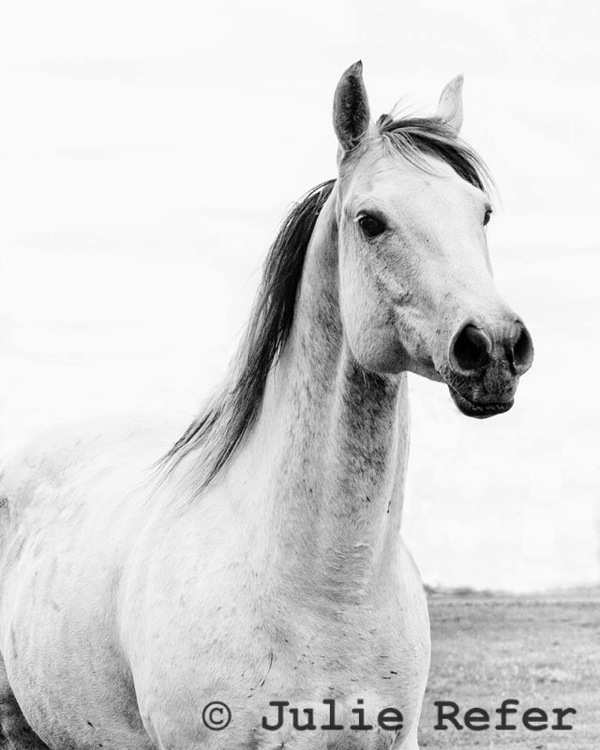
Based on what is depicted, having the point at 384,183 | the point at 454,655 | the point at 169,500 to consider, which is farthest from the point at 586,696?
the point at 384,183

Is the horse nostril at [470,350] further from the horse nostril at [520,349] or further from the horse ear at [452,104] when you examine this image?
the horse ear at [452,104]

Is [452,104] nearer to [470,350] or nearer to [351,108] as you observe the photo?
[351,108]

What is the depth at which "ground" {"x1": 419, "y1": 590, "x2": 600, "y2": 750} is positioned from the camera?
8781mm

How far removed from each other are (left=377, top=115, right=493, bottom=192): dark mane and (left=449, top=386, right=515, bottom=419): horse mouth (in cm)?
89

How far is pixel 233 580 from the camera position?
3416 mm

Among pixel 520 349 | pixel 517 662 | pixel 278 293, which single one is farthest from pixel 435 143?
pixel 517 662

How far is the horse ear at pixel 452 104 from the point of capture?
148 inches

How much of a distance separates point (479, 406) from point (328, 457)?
2.10 feet

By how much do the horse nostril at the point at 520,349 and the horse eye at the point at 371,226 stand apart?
598 mm

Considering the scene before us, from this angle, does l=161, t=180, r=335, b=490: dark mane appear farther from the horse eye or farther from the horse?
the horse eye

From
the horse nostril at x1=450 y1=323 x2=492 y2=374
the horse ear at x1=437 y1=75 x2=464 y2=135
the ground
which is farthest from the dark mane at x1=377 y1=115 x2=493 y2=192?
the ground

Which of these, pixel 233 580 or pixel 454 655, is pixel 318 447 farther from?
pixel 454 655

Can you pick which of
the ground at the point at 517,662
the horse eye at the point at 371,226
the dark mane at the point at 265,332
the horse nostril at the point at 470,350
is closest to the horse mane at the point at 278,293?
the dark mane at the point at 265,332

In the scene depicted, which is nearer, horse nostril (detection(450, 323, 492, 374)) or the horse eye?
horse nostril (detection(450, 323, 492, 374))
